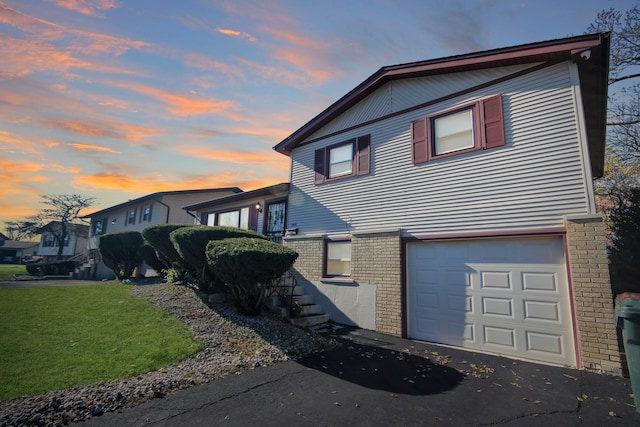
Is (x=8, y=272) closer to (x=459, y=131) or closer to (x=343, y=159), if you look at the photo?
(x=343, y=159)

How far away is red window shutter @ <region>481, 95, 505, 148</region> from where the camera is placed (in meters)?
7.53

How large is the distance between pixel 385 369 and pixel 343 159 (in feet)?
23.9

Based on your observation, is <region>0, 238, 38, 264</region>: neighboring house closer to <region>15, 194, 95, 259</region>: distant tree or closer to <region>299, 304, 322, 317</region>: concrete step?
<region>15, 194, 95, 259</region>: distant tree

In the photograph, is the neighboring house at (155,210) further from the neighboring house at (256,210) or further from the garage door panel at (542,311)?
the garage door panel at (542,311)

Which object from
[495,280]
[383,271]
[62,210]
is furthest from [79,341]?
[62,210]

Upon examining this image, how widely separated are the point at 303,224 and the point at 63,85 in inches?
319

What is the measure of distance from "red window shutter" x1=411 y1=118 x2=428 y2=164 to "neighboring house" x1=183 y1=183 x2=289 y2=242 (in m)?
5.63

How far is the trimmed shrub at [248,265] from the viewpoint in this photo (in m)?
7.35

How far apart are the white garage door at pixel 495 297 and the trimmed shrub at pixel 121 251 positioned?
45.9ft

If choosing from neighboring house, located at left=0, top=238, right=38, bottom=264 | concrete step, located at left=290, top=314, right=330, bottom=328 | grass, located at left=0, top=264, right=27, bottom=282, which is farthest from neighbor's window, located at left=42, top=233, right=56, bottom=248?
concrete step, located at left=290, top=314, right=330, bottom=328

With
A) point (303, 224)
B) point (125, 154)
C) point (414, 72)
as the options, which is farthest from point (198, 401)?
point (125, 154)

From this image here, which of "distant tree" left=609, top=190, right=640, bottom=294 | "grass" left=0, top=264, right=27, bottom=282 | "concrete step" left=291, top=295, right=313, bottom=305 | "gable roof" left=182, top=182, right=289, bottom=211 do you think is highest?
"gable roof" left=182, top=182, right=289, bottom=211

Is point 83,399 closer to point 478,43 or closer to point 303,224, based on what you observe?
point 303,224

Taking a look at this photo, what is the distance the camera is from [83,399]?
13.0ft
